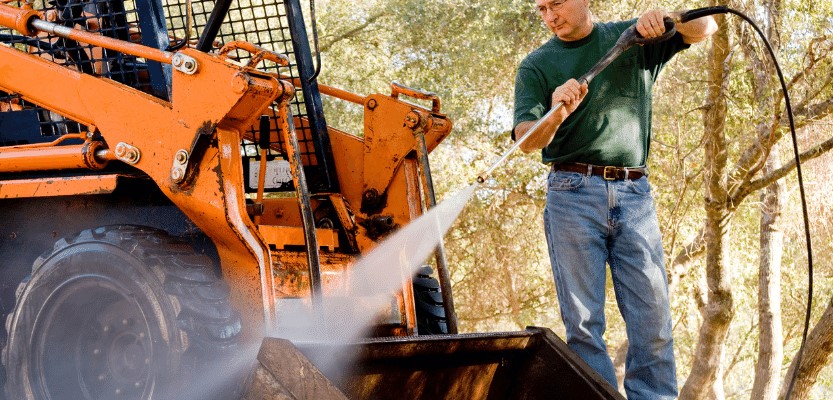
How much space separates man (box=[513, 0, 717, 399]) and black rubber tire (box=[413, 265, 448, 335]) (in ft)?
3.54

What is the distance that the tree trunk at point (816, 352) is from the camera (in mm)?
8391

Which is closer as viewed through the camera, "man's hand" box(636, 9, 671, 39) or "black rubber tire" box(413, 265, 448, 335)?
"man's hand" box(636, 9, 671, 39)

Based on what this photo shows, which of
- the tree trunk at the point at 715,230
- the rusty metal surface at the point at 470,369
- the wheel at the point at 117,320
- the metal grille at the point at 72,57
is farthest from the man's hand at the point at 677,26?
the tree trunk at the point at 715,230

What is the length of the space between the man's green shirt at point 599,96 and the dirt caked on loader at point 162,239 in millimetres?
800

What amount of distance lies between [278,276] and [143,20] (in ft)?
4.27

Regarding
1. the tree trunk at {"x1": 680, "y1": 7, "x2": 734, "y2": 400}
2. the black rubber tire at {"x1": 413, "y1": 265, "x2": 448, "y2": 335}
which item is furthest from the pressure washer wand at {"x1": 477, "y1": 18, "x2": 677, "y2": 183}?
the tree trunk at {"x1": 680, "y1": 7, "x2": 734, "y2": 400}

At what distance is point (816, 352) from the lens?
27.9ft

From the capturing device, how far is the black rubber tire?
510 cm

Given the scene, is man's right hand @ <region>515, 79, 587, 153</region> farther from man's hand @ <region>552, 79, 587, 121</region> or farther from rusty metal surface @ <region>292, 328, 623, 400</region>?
rusty metal surface @ <region>292, 328, 623, 400</region>

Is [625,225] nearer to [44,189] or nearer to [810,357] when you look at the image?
[44,189]

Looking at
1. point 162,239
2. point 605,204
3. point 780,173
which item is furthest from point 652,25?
point 780,173

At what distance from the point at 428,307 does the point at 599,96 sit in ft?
5.25

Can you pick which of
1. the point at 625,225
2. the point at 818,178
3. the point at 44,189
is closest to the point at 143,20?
the point at 44,189

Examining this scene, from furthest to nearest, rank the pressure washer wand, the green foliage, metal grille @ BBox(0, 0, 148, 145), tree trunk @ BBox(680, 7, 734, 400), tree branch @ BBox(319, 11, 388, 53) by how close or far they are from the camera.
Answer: tree branch @ BBox(319, 11, 388, 53) → the green foliage → tree trunk @ BBox(680, 7, 734, 400) → metal grille @ BBox(0, 0, 148, 145) → the pressure washer wand
